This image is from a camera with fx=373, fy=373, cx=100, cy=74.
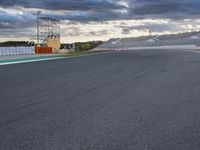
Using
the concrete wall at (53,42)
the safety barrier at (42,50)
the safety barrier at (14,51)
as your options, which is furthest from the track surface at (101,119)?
the concrete wall at (53,42)

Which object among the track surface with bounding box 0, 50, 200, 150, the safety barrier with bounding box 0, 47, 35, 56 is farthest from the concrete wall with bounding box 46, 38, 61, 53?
the track surface with bounding box 0, 50, 200, 150

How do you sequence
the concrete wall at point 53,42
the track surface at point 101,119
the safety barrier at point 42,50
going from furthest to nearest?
the concrete wall at point 53,42 → the safety barrier at point 42,50 → the track surface at point 101,119

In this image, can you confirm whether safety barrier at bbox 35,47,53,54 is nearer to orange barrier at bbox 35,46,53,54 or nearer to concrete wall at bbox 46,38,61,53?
orange barrier at bbox 35,46,53,54

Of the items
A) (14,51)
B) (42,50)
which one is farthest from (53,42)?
(14,51)

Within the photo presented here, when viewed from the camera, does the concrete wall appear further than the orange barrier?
Yes

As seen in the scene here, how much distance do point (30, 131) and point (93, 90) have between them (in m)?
5.70

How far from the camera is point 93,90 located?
11.9 m

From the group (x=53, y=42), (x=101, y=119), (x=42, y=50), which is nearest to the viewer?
(x=101, y=119)

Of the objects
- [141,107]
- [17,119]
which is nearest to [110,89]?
[141,107]

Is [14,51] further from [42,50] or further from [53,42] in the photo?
[53,42]

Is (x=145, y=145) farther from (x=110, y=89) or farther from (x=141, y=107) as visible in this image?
(x=110, y=89)

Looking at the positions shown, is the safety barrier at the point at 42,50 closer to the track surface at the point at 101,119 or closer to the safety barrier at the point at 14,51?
the safety barrier at the point at 14,51

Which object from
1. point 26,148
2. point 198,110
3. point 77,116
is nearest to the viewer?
point 26,148

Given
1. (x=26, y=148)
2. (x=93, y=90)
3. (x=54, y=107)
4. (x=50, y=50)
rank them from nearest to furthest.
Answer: (x=26, y=148)
(x=54, y=107)
(x=93, y=90)
(x=50, y=50)
